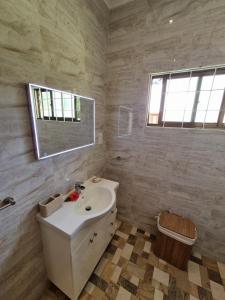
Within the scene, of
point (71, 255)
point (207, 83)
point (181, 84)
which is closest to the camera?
point (71, 255)

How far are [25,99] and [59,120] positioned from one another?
32cm

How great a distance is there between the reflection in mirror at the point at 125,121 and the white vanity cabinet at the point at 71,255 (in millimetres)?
1033

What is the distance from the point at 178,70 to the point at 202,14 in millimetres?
441

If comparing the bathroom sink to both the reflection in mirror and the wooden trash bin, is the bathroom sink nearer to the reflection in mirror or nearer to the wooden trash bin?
the wooden trash bin

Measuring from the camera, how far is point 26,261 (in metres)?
1.00

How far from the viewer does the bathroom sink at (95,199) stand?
4.28 ft

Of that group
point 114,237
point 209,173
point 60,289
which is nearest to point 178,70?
point 209,173

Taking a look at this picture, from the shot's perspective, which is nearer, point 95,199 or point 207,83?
point 207,83

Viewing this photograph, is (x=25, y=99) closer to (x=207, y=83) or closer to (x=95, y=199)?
(x=95, y=199)

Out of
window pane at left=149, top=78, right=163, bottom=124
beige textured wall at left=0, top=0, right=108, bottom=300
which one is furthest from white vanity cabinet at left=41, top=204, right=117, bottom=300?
window pane at left=149, top=78, right=163, bottom=124

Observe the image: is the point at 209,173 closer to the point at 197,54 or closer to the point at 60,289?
the point at 197,54

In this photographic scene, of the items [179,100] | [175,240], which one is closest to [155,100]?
[179,100]

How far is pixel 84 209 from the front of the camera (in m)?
1.30

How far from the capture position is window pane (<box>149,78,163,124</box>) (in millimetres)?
1481
